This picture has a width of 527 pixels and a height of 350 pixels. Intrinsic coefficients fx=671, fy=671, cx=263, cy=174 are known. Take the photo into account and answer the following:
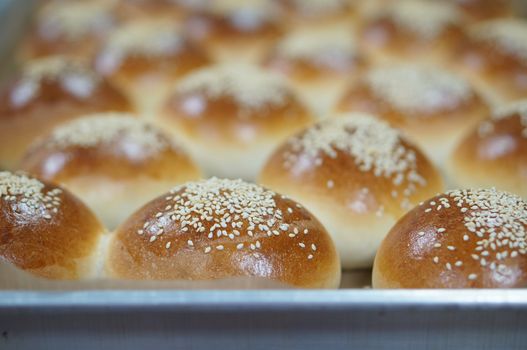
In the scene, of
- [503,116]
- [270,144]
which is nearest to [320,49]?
[270,144]

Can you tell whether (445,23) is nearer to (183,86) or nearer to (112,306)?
(183,86)

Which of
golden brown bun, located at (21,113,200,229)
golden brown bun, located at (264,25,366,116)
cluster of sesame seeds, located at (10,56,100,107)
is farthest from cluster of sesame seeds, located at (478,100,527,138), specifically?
cluster of sesame seeds, located at (10,56,100,107)

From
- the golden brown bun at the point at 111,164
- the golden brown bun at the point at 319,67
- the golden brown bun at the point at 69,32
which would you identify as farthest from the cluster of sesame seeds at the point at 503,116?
the golden brown bun at the point at 69,32

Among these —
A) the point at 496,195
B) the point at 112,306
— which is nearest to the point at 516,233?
the point at 496,195

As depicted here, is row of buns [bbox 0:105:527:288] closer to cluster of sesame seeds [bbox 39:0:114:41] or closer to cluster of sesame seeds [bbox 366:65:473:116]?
cluster of sesame seeds [bbox 366:65:473:116]

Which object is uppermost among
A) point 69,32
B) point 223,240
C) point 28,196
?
point 69,32

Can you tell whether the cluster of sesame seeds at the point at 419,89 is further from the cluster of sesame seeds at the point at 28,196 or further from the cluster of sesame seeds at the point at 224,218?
the cluster of sesame seeds at the point at 28,196

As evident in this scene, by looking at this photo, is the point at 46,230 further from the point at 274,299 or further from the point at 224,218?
the point at 274,299
